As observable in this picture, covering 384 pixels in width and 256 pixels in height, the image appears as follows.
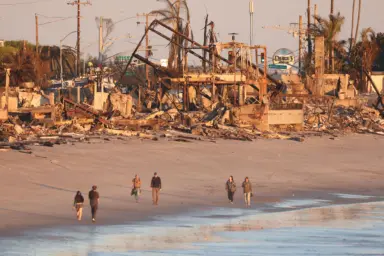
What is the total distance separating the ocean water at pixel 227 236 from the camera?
20922 mm

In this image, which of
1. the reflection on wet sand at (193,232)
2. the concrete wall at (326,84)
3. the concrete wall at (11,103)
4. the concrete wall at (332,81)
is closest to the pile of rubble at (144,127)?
the concrete wall at (11,103)

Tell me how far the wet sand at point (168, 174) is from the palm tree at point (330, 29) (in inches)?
1293

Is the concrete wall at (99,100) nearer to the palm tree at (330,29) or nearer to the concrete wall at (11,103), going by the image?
the concrete wall at (11,103)

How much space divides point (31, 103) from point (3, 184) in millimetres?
21549

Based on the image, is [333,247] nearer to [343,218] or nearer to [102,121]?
[343,218]

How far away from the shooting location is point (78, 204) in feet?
79.3

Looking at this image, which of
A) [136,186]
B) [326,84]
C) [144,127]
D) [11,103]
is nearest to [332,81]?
[326,84]

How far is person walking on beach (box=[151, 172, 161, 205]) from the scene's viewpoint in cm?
2744

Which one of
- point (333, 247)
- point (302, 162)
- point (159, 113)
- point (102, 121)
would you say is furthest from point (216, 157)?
point (333, 247)

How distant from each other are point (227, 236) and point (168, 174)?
423 inches

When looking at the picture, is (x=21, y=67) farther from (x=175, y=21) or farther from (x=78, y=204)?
(x=78, y=204)

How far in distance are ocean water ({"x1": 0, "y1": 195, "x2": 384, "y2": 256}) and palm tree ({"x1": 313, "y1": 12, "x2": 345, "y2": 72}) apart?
167ft

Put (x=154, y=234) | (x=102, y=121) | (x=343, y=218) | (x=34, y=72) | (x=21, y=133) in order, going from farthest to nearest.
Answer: (x=34, y=72)
(x=102, y=121)
(x=21, y=133)
(x=343, y=218)
(x=154, y=234)

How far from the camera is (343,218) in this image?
2752 centimetres
